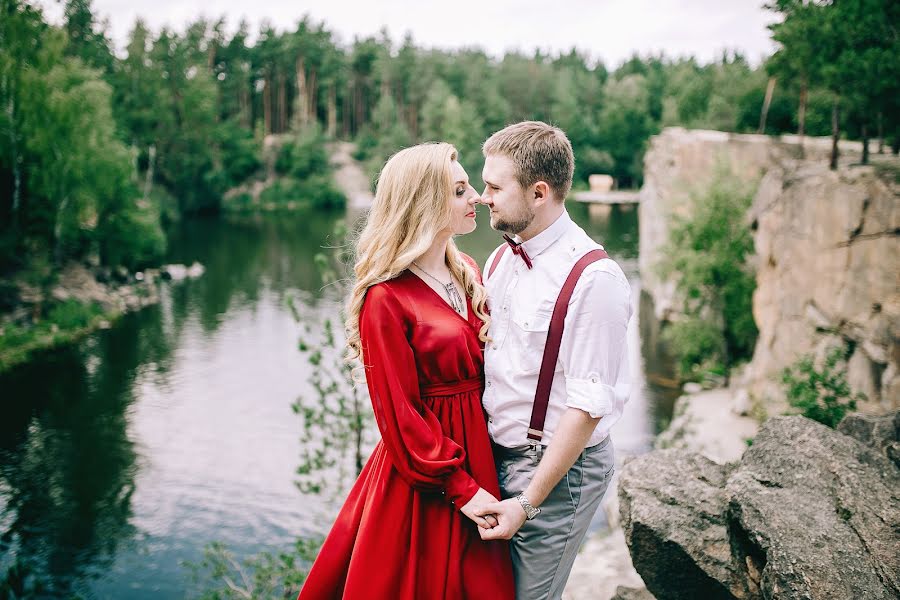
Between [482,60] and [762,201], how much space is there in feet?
208

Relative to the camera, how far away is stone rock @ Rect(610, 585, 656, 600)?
4426 millimetres

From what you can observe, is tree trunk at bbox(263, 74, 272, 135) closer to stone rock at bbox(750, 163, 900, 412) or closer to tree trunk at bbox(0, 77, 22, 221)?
tree trunk at bbox(0, 77, 22, 221)

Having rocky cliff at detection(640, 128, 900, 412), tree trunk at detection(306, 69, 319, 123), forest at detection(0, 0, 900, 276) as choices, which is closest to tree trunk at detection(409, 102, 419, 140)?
forest at detection(0, 0, 900, 276)

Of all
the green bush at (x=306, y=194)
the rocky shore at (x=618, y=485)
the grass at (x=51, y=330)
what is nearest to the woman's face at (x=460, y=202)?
the rocky shore at (x=618, y=485)

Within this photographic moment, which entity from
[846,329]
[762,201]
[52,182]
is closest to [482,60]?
[52,182]

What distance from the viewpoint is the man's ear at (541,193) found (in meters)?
2.86

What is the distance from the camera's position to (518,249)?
3012 millimetres

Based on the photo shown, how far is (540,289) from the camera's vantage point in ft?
9.38

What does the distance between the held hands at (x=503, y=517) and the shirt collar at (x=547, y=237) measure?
1010mm

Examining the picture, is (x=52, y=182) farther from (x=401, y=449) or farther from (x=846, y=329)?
(x=401, y=449)

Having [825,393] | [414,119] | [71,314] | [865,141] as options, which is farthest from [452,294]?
[414,119]

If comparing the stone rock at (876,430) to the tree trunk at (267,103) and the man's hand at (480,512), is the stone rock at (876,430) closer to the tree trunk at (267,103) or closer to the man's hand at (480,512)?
the man's hand at (480,512)

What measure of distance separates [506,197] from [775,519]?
2.03 metres

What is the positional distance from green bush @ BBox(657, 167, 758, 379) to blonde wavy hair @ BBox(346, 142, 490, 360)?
60.7ft
